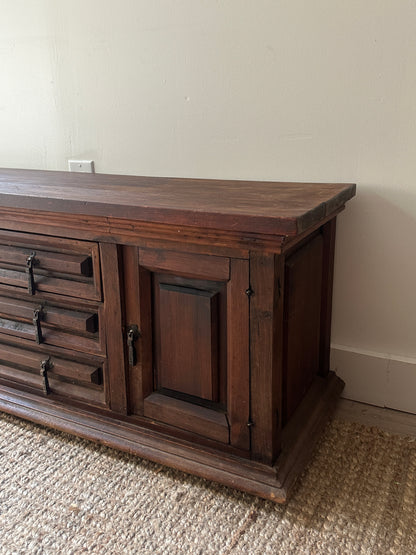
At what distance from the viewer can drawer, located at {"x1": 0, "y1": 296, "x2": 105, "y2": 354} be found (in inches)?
45.1

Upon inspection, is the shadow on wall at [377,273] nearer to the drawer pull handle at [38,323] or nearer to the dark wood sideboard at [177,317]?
the dark wood sideboard at [177,317]

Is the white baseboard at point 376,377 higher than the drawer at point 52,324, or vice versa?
the drawer at point 52,324

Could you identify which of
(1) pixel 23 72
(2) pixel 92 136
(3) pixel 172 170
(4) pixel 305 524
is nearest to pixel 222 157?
(3) pixel 172 170

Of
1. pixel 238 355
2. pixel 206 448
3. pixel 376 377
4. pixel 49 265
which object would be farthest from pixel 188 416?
pixel 376 377

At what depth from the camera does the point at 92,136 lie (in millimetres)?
1560

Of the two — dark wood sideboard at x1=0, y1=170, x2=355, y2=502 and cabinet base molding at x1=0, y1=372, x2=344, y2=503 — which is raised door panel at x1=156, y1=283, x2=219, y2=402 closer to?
dark wood sideboard at x1=0, y1=170, x2=355, y2=502

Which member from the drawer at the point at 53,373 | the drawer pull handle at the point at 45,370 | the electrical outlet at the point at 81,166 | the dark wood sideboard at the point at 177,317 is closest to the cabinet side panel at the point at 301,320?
the dark wood sideboard at the point at 177,317

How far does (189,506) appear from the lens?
1024 millimetres

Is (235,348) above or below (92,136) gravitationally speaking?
below

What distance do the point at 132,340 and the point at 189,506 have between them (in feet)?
1.12

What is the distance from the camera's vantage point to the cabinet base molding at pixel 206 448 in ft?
3.34

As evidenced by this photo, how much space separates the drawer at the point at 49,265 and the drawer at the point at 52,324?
0.04 m

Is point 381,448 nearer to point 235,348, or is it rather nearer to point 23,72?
point 235,348

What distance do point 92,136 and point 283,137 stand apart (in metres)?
0.59
